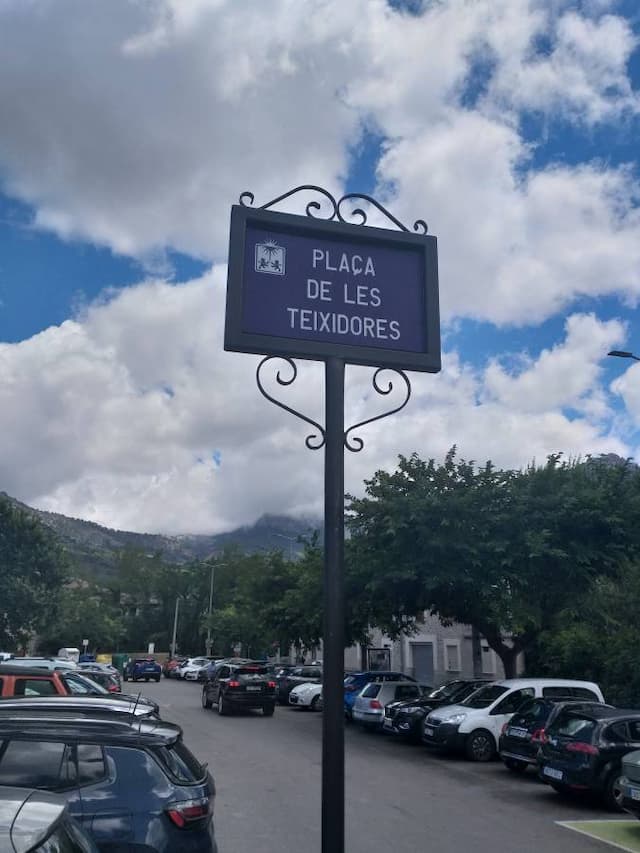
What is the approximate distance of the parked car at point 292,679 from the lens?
31.9 meters

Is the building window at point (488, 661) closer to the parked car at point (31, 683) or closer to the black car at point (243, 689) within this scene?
the black car at point (243, 689)

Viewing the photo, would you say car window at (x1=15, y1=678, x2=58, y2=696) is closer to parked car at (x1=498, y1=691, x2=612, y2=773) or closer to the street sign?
parked car at (x1=498, y1=691, x2=612, y2=773)

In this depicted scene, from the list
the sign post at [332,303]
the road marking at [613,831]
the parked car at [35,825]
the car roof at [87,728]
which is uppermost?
the sign post at [332,303]

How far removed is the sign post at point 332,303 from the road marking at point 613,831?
7.09 m

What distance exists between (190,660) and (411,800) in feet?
144

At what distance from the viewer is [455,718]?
54.8ft

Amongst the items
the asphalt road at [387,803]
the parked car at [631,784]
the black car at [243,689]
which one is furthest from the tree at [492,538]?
the parked car at [631,784]

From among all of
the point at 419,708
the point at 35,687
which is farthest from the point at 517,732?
the point at 35,687

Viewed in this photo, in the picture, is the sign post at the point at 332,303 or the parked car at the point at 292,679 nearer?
the sign post at the point at 332,303

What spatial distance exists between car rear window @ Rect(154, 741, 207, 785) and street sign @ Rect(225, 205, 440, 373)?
3.13 metres

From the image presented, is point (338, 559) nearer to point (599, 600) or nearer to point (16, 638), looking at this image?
point (599, 600)

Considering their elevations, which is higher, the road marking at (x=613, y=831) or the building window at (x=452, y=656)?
the building window at (x=452, y=656)

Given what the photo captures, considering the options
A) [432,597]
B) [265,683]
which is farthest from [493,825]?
[265,683]

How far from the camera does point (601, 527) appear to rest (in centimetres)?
2097
